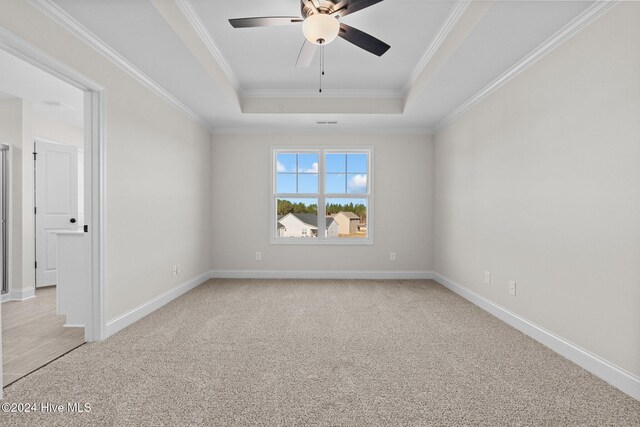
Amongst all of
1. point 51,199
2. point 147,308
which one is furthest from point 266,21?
point 51,199

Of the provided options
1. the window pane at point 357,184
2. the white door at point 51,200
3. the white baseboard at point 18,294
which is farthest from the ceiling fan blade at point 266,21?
the white baseboard at point 18,294

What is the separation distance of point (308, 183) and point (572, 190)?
3.66 metres

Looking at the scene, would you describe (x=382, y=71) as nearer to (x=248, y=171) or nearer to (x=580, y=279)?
(x=248, y=171)

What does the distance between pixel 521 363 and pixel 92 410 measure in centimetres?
264

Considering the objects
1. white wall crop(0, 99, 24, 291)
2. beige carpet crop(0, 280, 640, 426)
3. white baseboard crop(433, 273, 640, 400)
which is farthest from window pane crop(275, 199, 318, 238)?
white wall crop(0, 99, 24, 291)

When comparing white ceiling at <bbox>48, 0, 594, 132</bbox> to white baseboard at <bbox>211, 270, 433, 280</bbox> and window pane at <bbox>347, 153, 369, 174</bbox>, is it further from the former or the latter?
white baseboard at <bbox>211, 270, 433, 280</bbox>

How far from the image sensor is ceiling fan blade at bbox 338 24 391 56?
7.64ft

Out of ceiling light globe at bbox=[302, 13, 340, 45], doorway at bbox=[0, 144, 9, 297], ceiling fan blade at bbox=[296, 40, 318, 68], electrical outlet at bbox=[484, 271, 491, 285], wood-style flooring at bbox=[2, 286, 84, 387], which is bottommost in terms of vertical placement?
wood-style flooring at bbox=[2, 286, 84, 387]

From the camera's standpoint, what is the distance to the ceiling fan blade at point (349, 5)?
2048 mm

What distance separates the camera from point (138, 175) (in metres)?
3.30

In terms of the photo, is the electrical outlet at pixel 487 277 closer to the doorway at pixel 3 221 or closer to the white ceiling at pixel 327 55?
the white ceiling at pixel 327 55

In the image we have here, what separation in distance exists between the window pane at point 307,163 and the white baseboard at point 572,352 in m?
3.01

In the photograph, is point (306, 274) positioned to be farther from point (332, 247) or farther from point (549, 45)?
point (549, 45)

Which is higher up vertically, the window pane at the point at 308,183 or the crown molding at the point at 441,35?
the crown molding at the point at 441,35
